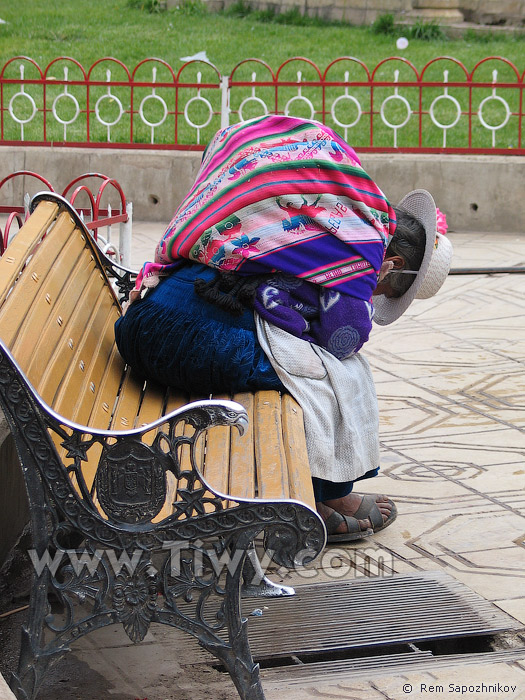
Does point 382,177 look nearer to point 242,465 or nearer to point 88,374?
point 88,374

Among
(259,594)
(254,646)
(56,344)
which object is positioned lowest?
(254,646)

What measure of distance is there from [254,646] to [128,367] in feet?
3.19

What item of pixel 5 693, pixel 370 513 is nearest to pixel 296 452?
pixel 370 513

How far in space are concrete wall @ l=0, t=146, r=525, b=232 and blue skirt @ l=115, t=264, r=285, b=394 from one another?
5.24m

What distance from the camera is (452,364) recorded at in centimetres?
500

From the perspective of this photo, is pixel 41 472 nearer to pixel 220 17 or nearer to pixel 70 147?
pixel 70 147

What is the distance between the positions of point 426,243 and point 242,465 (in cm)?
119

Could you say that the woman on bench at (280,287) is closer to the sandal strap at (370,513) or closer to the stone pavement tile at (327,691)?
the sandal strap at (370,513)

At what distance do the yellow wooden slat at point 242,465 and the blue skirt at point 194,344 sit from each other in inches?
5.5

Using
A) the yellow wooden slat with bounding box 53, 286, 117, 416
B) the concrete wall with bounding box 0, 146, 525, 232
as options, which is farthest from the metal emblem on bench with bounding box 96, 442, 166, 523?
the concrete wall with bounding box 0, 146, 525, 232

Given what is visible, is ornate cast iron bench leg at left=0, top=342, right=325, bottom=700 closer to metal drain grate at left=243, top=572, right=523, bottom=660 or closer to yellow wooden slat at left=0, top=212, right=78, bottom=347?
yellow wooden slat at left=0, top=212, right=78, bottom=347

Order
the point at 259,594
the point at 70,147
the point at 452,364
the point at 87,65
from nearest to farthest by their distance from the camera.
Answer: the point at 259,594
the point at 452,364
the point at 70,147
the point at 87,65

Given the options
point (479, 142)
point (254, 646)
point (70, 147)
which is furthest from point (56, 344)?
point (479, 142)

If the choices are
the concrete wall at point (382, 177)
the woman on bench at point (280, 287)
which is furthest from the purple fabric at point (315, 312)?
the concrete wall at point (382, 177)
